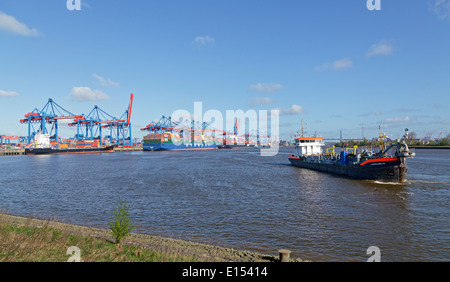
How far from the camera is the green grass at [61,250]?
921 cm

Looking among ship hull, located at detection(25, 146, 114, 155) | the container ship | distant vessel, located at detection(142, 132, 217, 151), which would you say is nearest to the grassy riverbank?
the container ship

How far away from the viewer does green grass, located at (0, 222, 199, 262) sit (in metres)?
9.21

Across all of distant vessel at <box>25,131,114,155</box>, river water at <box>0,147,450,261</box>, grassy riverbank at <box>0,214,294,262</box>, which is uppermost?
distant vessel at <box>25,131,114,155</box>

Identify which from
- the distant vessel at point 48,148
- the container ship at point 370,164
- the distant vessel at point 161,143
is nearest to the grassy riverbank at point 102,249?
the container ship at point 370,164

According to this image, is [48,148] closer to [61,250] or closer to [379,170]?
[379,170]

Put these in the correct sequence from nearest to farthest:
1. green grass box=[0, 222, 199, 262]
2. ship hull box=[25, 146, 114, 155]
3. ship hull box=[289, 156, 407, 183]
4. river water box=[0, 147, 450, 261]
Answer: green grass box=[0, 222, 199, 262], river water box=[0, 147, 450, 261], ship hull box=[289, 156, 407, 183], ship hull box=[25, 146, 114, 155]

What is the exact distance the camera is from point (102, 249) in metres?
10.8

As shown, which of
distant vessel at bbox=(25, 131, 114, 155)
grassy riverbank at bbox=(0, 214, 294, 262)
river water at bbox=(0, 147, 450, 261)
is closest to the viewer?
grassy riverbank at bbox=(0, 214, 294, 262)

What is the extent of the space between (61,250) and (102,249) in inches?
58.3

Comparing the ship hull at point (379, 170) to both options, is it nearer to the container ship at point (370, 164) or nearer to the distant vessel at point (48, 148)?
the container ship at point (370, 164)

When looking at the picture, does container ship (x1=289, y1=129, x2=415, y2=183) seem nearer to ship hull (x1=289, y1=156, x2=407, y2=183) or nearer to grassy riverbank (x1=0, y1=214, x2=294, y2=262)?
ship hull (x1=289, y1=156, x2=407, y2=183)
